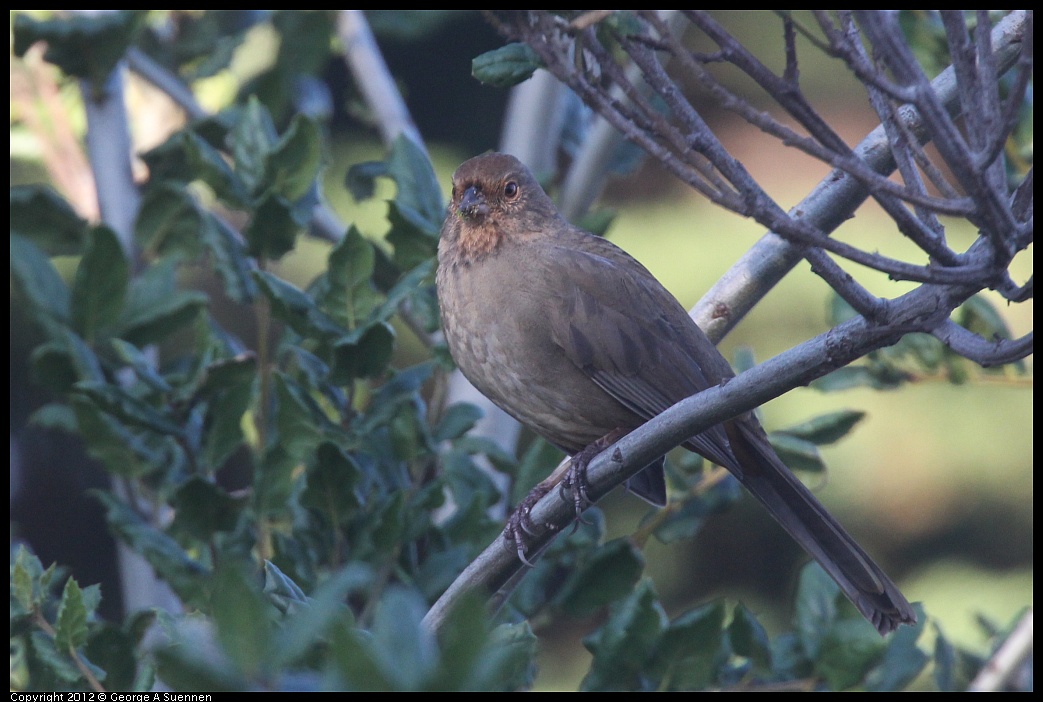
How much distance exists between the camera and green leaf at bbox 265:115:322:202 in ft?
11.7

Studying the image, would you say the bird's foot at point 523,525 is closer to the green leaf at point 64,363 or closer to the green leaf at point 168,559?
the green leaf at point 168,559

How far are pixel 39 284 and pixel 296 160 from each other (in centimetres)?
102

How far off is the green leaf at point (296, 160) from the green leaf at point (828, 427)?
A: 1820 millimetres

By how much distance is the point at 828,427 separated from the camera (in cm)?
361

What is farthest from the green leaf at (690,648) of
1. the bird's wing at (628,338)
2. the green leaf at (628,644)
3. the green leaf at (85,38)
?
the green leaf at (85,38)

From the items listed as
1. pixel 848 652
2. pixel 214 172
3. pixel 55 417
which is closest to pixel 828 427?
pixel 848 652

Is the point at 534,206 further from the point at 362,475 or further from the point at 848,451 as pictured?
the point at 848,451

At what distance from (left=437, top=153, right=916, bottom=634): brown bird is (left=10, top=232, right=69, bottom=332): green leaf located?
139cm

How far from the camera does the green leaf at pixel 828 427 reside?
3598 millimetres

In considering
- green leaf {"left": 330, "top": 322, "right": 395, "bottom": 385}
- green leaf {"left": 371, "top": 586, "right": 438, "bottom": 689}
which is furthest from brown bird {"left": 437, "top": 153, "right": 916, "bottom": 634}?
green leaf {"left": 371, "top": 586, "right": 438, "bottom": 689}

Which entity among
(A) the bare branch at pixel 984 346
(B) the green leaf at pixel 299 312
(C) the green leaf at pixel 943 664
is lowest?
(C) the green leaf at pixel 943 664

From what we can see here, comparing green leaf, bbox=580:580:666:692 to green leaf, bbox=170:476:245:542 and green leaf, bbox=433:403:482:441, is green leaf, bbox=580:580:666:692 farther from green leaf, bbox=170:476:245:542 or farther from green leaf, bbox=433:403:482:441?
green leaf, bbox=170:476:245:542
